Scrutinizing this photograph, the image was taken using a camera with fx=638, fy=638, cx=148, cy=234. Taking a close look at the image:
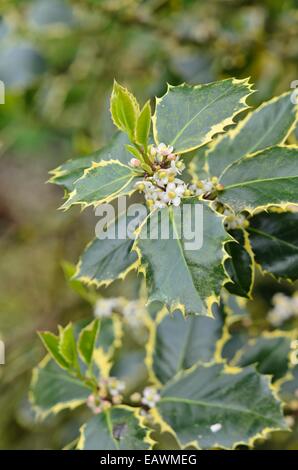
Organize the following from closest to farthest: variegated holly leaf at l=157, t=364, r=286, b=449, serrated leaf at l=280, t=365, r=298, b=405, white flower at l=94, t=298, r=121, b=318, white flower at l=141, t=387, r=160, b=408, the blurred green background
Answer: variegated holly leaf at l=157, t=364, r=286, b=449 < white flower at l=141, t=387, r=160, b=408 < serrated leaf at l=280, t=365, r=298, b=405 < white flower at l=94, t=298, r=121, b=318 < the blurred green background

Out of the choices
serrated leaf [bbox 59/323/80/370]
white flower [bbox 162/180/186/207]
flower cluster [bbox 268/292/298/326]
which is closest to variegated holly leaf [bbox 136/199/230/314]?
white flower [bbox 162/180/186/207]

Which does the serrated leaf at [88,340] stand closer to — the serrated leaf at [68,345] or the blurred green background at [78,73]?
the serrated leaf at [68,345]

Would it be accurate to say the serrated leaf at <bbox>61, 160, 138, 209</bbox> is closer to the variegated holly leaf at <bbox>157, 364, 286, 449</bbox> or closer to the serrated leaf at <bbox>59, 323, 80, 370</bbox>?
the serrated leaf at <bbox>59, 323, 80, 370</bbox>

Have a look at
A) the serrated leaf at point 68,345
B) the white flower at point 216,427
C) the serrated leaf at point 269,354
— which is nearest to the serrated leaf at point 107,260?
the serrated leaf at point 68,345

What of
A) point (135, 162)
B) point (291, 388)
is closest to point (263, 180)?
point (135, 162)

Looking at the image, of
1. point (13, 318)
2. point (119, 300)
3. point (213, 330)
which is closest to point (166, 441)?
point (119, 300)

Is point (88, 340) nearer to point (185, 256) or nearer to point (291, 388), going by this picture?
point (185, 256)
